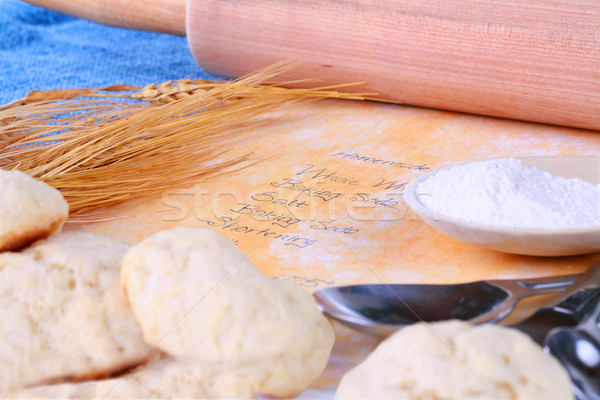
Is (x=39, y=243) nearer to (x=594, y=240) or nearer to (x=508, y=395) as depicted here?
(x=508, y=395)

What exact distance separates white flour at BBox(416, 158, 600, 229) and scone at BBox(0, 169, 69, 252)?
0.38 meters

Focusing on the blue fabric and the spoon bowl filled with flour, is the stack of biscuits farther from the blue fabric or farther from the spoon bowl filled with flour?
the blue fabric

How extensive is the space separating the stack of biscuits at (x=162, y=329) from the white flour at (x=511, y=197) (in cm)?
22

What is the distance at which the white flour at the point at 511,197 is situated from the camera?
2.03 ft

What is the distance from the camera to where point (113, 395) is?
0.46 metres

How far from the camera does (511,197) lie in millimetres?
644

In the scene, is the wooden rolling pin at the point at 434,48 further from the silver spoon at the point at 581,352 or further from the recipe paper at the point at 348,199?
the silver spoon at the point at 581,352

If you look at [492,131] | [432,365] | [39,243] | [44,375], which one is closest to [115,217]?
[39,243]

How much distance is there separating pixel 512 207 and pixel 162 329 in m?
0.37

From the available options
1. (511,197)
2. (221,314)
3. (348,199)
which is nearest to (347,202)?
(348,199)

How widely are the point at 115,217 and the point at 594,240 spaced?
0.56 m

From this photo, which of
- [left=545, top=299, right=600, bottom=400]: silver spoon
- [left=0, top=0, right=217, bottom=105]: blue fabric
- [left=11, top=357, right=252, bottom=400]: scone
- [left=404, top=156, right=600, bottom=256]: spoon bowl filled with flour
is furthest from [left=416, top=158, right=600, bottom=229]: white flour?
[left=0, top=0, right=217, bottom=105]: blue fabric

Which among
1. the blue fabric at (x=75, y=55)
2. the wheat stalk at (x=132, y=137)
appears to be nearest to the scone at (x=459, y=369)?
the wheat stalk at (x=132, y=137)

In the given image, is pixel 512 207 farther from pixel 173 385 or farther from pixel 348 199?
pixel 173 385
